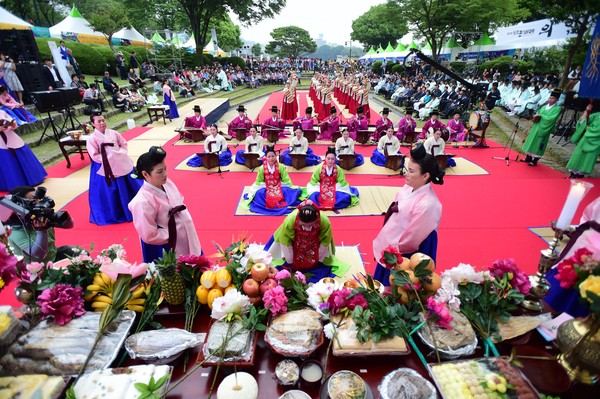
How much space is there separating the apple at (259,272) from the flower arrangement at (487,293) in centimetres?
110

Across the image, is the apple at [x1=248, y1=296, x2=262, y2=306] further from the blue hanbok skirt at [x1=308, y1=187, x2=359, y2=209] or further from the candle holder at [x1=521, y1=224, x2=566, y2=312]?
the blue hanbok skirt at [x1=308, y1=187, x2=359, y2=209]

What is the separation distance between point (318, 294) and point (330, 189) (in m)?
4.46

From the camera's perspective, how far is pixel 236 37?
44375 millimetres

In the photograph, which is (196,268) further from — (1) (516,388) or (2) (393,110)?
(2) (393,110)

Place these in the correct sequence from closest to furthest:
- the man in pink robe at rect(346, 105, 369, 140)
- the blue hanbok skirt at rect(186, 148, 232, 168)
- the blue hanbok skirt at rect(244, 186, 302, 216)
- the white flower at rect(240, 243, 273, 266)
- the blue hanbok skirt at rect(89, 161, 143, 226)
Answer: the white flower at rect(240, 243, 273, 266) < the blue hanbok skirt at rect(89, 161, 143, 226) < the blue hanbok skirt at rect(244, 186, 302, 216) < the blue hanbok skirt at rect(186, 148, 232, 168) < the man in pink robe at rect(346, 105, 369, 140)

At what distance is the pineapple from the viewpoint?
2.01m

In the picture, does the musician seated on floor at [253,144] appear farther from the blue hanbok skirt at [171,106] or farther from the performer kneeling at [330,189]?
the blue hanbok skirt at [171,106]

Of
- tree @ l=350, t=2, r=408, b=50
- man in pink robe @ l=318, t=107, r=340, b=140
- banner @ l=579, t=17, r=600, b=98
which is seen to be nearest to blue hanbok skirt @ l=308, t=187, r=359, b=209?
man in pink robe @ l=318, t=107, r=340, b=140

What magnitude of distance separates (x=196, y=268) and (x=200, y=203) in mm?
4581

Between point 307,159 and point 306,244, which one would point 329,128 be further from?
point 306,244

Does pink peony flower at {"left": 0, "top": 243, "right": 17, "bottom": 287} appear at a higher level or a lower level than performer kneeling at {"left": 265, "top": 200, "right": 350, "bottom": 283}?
higher

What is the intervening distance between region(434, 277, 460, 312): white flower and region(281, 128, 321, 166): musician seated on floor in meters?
6.72

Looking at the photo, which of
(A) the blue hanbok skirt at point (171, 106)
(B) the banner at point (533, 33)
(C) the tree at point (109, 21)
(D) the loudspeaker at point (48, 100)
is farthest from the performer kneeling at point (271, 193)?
(C) the tree at point (109, 21)

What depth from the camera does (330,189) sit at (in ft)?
20.8
